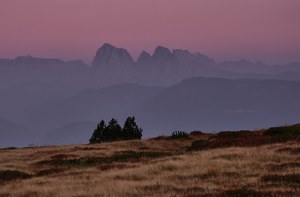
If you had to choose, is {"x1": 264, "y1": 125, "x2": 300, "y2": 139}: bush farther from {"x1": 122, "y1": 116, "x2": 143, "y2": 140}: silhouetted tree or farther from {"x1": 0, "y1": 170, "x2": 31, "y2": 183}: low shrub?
{"x1": 0, "y1": 170, "x2": 31, "y2": 183}: low shrub

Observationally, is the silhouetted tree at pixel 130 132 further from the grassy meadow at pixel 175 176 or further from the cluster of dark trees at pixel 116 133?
the grassy meadow at pixel 175 176

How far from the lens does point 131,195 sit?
20094mm

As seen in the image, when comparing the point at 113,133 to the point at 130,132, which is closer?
the point at 113,133

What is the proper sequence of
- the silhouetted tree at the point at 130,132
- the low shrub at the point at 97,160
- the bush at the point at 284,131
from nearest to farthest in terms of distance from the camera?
the low shrub at the point at 97,160, the bush at the point at 284,131, the silhouetted tree at the point at 130,132

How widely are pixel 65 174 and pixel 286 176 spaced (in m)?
13.3

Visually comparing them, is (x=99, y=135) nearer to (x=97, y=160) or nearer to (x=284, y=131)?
(x=97, y=160)

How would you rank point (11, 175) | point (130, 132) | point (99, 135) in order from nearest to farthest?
point (11, 175) < point (130, 132) < point (99, 135)

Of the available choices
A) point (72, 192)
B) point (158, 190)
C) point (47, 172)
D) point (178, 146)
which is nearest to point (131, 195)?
point (158, 190)

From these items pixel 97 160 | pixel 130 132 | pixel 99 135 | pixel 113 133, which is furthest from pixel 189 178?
pixel 99 135

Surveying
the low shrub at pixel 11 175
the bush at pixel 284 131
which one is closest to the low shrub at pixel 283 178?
the low shrub at pixel 11 175

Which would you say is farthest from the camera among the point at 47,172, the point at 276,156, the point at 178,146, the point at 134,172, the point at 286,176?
the point at 178,146

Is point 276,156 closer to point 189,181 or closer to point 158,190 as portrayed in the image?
point 189,181

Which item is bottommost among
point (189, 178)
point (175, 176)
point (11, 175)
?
point (189, 178)

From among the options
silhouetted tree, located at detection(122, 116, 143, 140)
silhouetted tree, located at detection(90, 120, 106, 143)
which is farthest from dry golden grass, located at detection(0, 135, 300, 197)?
silhouetted tree, located at detection(122, 116, 143, 140)
